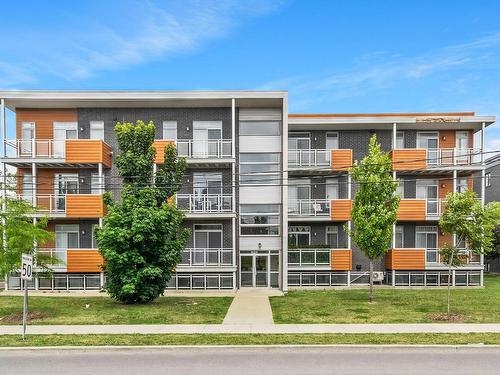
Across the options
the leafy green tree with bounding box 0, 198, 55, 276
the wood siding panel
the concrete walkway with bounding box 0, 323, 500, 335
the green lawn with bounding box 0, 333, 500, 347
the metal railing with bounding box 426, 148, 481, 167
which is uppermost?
the wood siding panel

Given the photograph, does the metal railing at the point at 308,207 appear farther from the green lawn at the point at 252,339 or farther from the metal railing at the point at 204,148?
the green lawn at the point at 252,339

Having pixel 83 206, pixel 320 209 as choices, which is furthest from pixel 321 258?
pixel 83 206

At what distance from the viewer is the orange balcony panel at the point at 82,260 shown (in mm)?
20484

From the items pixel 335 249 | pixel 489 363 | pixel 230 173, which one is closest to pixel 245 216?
pixel 230 173

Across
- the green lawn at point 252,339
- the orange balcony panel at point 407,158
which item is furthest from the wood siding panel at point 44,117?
the orange balcony panel at point 407,158

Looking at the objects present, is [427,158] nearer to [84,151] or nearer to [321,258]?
[321,258]

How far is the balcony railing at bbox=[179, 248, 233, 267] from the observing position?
832 inches

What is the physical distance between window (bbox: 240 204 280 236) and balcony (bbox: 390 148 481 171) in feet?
23.9

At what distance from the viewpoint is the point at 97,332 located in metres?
11.3

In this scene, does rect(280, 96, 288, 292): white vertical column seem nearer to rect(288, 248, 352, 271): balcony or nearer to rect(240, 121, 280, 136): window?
rect(240, 121, 280, 136): window

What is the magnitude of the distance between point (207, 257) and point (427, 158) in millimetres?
13473

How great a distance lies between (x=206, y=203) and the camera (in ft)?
70.2

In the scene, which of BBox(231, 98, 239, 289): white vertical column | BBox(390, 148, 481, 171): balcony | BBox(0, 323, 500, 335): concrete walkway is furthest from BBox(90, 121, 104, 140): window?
BBox(390, 148, 481, 171): balcony

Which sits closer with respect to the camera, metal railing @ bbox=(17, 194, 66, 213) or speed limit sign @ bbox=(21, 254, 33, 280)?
speed limit sign @ bbox=(21, 254, 33, 280)
